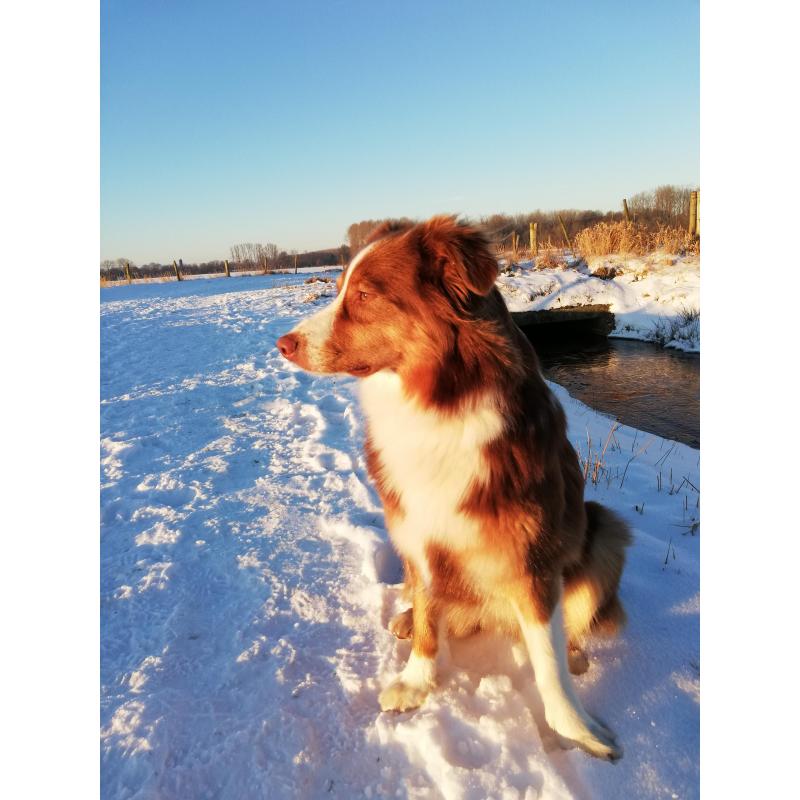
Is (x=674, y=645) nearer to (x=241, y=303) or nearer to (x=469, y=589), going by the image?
(x=469, y=589)

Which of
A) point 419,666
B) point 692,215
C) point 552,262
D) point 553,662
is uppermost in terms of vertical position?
point 692,215

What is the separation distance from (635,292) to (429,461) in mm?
16142

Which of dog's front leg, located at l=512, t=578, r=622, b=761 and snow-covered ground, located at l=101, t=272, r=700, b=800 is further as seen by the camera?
dog's front leg, located at l=512, t=578, r=622, b=761

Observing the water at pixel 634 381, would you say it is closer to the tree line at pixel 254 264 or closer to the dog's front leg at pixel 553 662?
the dog's front leg at pixel 553 662

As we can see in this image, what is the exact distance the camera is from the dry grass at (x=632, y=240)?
18000mm

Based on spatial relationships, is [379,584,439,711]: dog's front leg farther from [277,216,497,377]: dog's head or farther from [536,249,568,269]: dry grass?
[536,249,568,269]: dry grass

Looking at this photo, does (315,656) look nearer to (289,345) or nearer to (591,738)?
(591,738)

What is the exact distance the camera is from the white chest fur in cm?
199

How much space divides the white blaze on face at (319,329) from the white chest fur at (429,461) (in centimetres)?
32

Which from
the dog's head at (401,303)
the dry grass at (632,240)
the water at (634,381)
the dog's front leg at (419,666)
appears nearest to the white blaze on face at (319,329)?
the dog's head at (401,303)

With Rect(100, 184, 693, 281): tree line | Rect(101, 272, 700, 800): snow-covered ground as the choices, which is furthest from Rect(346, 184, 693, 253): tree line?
Rect(101, 272, 700, 800): snow-covered ground

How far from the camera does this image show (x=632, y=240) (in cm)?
1902

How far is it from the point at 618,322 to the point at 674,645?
1397cm

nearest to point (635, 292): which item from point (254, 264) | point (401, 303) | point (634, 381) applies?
point (634, 381)
